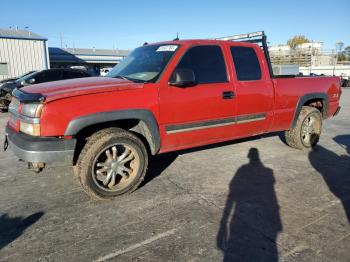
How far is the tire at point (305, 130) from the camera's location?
611 cm

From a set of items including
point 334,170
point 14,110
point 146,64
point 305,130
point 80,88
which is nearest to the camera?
point 80,88

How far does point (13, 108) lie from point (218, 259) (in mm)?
3138

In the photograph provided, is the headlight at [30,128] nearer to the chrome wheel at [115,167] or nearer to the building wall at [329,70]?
the chrome wheel at [115,167]

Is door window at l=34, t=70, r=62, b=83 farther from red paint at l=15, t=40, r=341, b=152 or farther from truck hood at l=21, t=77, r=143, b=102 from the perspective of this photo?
truck hood at l=21, t=77, r=143, b=102

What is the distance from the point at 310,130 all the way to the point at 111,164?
4.18 meters

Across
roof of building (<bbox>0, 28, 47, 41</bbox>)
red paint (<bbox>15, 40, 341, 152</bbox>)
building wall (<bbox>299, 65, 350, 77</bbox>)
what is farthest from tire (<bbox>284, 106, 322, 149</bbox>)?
building wall (<bbox>299, 65, 350, 77</bbox>)

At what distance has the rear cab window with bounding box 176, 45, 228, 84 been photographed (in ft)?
14.8

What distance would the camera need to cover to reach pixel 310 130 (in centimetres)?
636

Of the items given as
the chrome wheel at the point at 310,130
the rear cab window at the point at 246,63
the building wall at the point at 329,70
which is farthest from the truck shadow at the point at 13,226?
the building wall at the point at 329,70

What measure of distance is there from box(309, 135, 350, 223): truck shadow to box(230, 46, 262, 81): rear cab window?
5.75 ft

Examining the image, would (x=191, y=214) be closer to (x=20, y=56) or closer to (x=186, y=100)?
(x=186, y=100)

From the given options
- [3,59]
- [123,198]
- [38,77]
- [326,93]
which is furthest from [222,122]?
[3,59]

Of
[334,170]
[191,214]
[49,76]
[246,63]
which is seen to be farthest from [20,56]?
[191,214]

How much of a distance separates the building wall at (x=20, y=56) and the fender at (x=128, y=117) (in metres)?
25.0
